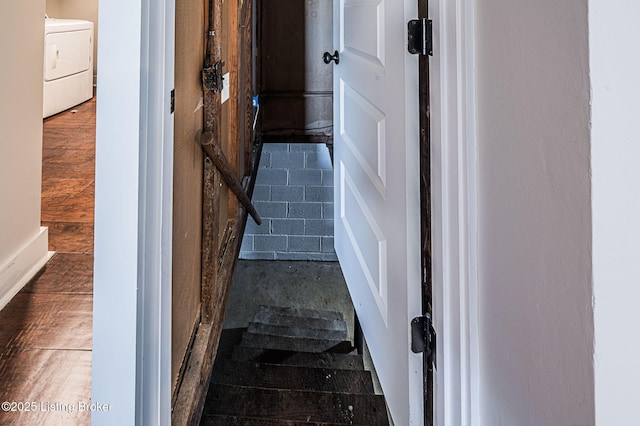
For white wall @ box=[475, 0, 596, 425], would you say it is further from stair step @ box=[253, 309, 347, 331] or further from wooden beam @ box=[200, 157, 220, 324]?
stair step @ box=[253, 309, 347, 331]

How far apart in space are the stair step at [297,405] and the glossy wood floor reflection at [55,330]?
0.55 meters

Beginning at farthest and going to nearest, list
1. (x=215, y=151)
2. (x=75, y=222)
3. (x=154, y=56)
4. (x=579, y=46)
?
1. (x=75, y=222)
2. (x=215, y=151)
3. (x=154, y=56)
4. (x=579, y=46)

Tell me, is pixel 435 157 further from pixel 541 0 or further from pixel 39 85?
pixel 39 85

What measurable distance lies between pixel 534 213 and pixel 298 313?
2.71 meters

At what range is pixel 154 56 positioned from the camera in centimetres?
88

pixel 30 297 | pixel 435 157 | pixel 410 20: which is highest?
pixel 410 20

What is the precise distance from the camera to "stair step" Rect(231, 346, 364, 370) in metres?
2.37

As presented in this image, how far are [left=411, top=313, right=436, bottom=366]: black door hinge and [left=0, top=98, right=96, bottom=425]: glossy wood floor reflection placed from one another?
0.81 meters

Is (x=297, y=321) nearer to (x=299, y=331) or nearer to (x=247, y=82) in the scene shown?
(x=299, y=331)

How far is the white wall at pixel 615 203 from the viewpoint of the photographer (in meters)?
0.55

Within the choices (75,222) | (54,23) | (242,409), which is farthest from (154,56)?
(54,23)

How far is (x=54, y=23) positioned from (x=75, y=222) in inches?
89.2

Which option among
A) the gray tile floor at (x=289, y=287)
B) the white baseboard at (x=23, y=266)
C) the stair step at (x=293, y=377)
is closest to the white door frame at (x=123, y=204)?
the white baseboard at (x=23, y=266)

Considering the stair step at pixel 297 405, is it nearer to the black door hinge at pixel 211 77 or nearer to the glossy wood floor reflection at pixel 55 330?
the glossy wood floor reflection at pixel 55 330
